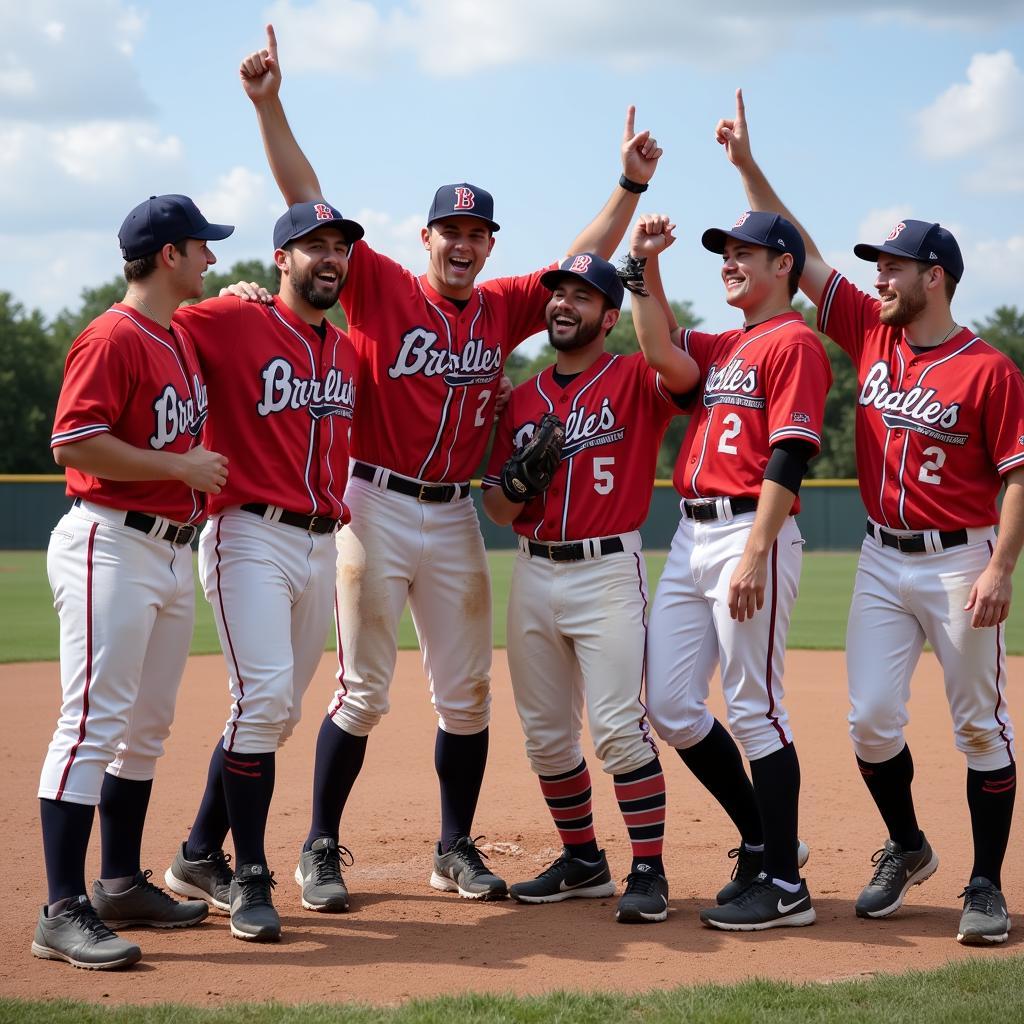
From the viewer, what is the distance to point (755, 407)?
409 cm

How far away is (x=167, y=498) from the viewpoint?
3.76 metres

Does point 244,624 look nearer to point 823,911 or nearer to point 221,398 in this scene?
point 221,398

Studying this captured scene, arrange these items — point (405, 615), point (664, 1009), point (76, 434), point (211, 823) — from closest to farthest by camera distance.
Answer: point (664, 1009), point (76, 434), point (211, 823), point (405, 615)

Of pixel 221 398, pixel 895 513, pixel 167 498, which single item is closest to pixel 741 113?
pixel 895 513

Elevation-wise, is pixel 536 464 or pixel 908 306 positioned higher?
pixel 908 306

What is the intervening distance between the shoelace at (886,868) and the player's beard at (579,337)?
201 centimetres

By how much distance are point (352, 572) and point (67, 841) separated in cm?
127

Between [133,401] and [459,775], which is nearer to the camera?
[133,401]

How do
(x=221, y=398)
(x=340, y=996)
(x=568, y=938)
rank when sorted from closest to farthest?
1. (x=340, y=996)
2. (x=568, y=938)
3. (x=221, y=398)

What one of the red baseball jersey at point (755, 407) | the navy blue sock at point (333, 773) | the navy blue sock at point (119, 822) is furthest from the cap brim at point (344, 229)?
the navy blue sock at point (119, 822)

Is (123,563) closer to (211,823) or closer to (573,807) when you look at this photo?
(211,823)

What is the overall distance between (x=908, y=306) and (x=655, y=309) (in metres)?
0.82

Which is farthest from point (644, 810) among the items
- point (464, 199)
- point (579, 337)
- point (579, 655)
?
point (464, 199)

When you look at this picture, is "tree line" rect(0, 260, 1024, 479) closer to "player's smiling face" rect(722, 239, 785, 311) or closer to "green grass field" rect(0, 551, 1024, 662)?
"green grass field" rect(0, 551, 1024, 662)
